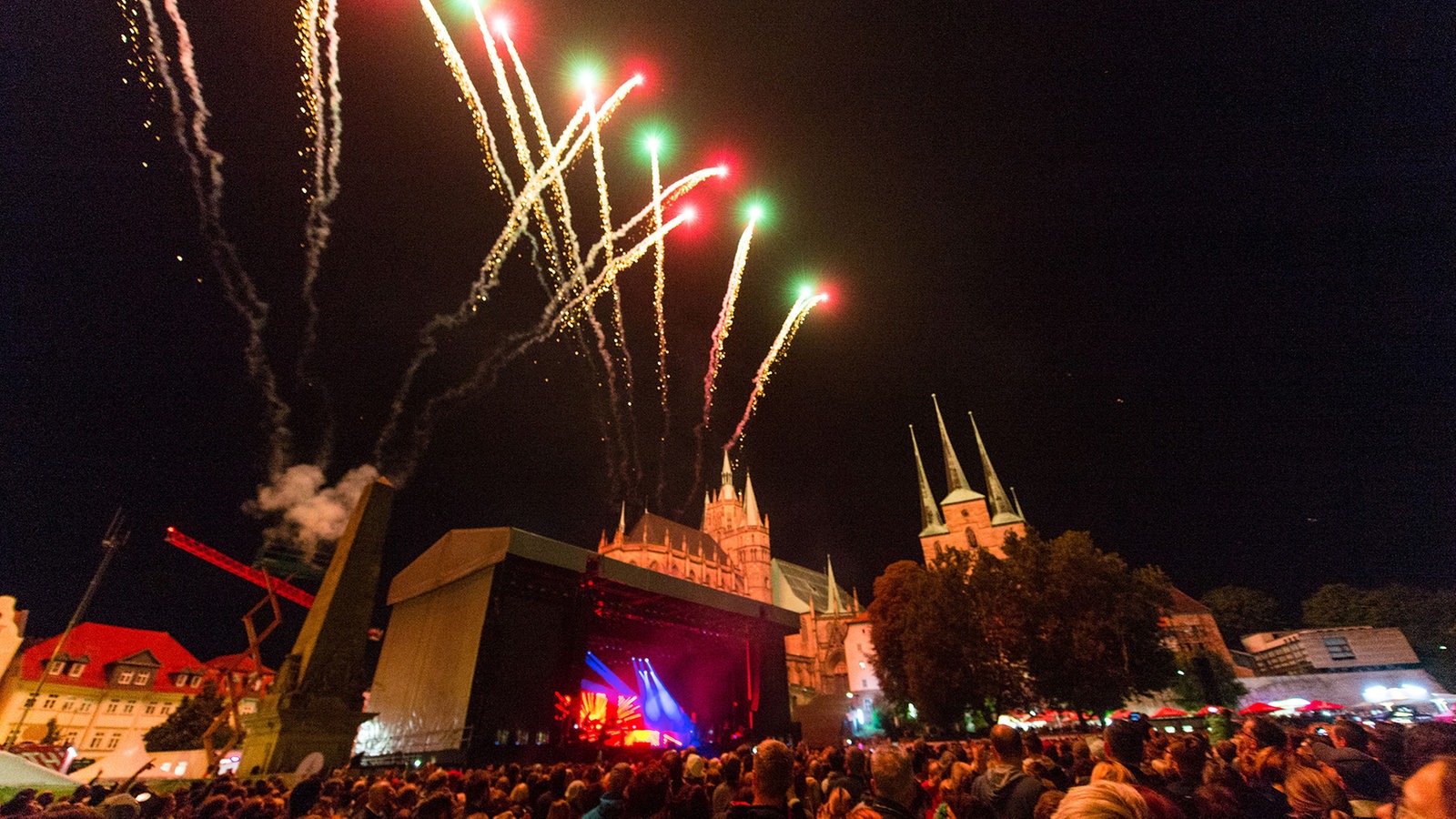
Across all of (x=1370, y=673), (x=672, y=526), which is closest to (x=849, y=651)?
(x=672, y=526)

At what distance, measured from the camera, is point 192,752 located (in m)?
20.7

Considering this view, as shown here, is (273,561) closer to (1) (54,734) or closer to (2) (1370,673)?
(1) (54,734)

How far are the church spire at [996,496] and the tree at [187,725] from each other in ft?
209

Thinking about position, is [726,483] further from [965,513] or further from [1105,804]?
[1105,804]

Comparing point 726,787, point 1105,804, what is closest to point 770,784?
point 1105,804

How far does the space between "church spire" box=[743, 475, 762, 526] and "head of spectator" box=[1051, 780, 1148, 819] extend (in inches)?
3049

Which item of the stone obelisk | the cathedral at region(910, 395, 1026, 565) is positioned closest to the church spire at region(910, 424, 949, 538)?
the cathedral at region(910, 395, 1026, 565)

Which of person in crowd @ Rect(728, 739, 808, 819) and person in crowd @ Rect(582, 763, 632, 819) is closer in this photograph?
person in crowd @ Rect(728, 739, 808, 819)

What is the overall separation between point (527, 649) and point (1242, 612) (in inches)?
3119

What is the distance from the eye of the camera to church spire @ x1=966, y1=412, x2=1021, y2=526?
191 feet

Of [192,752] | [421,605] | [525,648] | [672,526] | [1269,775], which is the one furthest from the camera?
[672,526]

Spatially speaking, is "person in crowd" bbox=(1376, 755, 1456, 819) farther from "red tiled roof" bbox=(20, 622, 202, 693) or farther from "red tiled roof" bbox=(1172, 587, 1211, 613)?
"red tiled roof" bbox=(1172, 587, 1211, 613)

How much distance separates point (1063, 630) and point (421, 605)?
102 feet

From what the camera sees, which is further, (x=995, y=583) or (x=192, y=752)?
(x=995, y=583)
